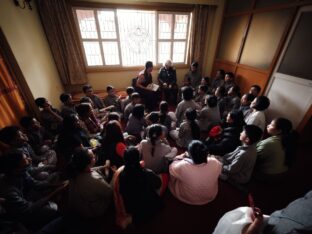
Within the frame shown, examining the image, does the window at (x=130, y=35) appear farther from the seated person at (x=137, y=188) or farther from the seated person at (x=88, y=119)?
the seated person at (x=137, y=188)

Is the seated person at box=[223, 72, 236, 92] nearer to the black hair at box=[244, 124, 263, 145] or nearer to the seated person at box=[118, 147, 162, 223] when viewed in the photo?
the black hair at box=[244, 124, 263, 145]

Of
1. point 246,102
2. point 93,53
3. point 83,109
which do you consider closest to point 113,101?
point 83,109

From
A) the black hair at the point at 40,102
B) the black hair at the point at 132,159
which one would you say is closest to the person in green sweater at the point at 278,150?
the black hair at the point at 132,159

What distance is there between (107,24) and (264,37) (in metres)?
3.32

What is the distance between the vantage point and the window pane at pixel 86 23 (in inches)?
133

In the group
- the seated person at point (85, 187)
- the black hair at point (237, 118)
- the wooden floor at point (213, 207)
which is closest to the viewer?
the seated person at point (85, 187)

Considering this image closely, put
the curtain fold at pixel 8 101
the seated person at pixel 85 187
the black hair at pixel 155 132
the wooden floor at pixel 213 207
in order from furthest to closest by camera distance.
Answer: the curtain fold at pixel 8 101 < the black hair at pixel 155 132 < the wooden floor at pixel 213 207 < the seated person at pixel 85 187

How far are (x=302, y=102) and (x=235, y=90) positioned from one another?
3.16 ft

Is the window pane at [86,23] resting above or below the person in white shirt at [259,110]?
above

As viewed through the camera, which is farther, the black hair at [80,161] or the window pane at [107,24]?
the window pane at [107,24]

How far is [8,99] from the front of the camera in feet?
6.18

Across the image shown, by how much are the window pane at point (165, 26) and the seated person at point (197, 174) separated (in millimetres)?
3546

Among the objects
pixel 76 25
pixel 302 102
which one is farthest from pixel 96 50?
pixel 302 102

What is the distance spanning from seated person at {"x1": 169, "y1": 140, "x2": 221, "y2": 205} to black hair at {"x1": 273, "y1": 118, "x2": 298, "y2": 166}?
2.68ft
